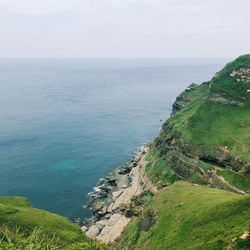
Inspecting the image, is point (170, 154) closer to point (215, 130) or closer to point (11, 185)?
point (215, 130)

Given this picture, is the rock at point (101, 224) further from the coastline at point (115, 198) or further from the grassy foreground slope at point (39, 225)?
the grassy foreground slope at point (39, 225)

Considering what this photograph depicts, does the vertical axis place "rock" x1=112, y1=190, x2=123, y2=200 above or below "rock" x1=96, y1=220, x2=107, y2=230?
above

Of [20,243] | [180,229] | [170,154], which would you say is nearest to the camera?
[20,243]

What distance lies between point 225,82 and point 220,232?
3648 inches

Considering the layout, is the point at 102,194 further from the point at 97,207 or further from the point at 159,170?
the point at 159,170

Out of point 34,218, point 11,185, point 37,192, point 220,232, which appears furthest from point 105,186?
point 220,232

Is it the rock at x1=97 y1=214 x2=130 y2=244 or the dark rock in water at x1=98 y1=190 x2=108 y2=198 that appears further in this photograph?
the dark rock in water at x1=98 y1=190 x2=108 y2=198

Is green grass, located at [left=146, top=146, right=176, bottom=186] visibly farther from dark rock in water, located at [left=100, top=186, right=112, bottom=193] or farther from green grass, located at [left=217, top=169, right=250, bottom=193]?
green grass, located at [left=217, top=169, right=250, bottom=193]

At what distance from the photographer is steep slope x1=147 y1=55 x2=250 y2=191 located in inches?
3937

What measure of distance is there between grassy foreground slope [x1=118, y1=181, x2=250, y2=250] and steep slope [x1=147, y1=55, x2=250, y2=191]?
17052 mm

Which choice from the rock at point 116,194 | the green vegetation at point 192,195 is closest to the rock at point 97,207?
the rock at point 116,194

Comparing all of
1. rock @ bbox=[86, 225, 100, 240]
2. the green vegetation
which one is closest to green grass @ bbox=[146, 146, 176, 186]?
the green vegetation

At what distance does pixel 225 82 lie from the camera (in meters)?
138

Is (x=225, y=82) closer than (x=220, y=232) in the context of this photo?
No
